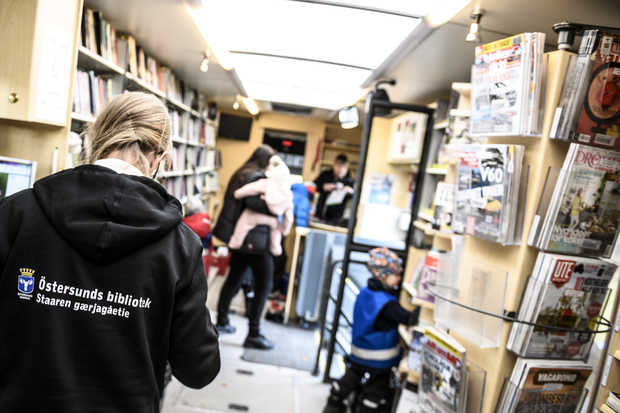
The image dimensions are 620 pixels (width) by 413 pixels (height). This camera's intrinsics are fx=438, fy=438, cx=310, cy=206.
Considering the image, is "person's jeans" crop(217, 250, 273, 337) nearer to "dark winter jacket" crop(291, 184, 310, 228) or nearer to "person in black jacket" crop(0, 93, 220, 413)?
"dark winter jacket" crop(291, 184, 310, 228)

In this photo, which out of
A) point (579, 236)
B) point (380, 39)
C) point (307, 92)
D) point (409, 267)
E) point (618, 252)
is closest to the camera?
point (579, 236)

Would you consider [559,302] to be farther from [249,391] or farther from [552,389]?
[249,391]

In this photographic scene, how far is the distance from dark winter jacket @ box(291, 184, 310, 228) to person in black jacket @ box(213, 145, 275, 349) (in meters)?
0.92

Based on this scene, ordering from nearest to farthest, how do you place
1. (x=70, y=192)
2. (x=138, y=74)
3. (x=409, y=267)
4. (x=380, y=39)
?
1. (x=70, y=192)
2. (x=380, y=39)
3. (x=409, y=267)
4. (x=138, y=74)

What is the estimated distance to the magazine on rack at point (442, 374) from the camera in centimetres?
161

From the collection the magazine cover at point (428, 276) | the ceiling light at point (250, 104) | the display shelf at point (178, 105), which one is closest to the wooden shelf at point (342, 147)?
the ceiling light at point (250, 104)

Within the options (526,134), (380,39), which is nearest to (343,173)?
(380,39)

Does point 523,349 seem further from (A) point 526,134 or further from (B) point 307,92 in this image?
(B) point 307,92

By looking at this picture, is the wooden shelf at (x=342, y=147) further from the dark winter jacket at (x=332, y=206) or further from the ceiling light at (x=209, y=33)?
the ceiling light at (x=209, y=33)

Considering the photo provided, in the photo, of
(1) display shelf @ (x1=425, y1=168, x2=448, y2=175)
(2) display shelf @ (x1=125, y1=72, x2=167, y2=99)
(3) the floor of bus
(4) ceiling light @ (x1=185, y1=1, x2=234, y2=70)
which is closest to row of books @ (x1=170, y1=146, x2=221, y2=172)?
(2) display shelf @ (x1=125, y1=72, x2=167, y2=99)

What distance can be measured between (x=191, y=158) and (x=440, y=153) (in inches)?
132

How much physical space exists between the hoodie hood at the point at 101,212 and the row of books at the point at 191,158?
3.20 m

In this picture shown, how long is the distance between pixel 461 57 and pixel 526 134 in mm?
1260

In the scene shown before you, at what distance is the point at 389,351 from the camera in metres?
2.51
